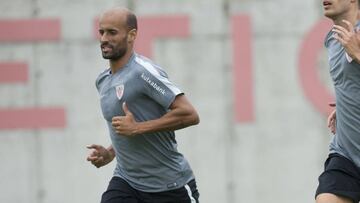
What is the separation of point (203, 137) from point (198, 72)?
675 millimetres

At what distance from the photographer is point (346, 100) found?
22.9ft

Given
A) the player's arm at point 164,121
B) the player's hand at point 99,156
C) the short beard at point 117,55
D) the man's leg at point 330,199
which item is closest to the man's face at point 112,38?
the short beard at point 117,55

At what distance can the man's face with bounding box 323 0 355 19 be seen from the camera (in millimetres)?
6984

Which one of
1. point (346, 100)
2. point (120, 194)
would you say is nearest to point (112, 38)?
point (120, 194)

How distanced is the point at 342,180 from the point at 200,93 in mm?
5317

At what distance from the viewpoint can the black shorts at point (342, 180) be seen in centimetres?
700

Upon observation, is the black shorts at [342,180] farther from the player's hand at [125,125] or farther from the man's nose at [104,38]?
the man's nose at [104,38]

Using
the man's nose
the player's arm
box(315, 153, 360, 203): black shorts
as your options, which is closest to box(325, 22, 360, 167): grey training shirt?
box(315, 153, 360, 203): black shorts

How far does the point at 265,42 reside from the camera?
12.3 m

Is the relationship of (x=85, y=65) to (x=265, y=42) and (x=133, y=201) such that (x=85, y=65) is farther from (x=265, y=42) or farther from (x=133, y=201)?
(x=133, y=201)

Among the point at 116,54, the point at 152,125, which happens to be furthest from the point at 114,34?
the point at 152,125

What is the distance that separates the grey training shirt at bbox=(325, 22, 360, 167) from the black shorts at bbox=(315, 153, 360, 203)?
0.15 ft

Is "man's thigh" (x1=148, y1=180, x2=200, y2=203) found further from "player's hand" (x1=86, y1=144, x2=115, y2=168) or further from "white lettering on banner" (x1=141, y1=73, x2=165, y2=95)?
"white lettering on banner" (x1=141, y1=73, x2=165, y2=95)

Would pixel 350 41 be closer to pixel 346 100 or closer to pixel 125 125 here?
pixel 346 100
